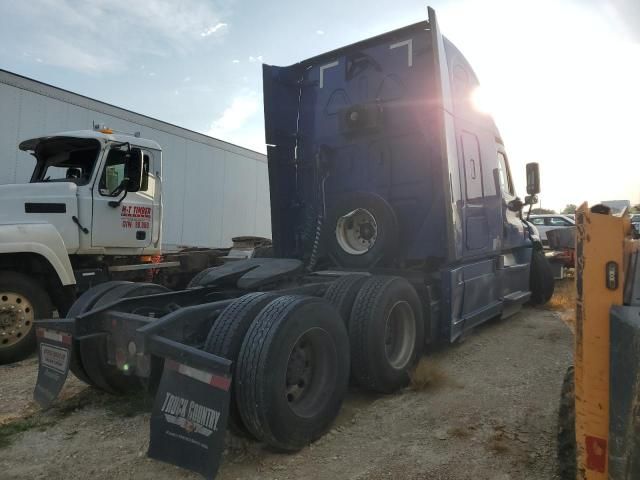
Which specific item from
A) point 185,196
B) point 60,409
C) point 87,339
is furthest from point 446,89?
point 185,196

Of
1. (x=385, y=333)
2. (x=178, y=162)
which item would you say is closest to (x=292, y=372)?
(x=385, y=333)

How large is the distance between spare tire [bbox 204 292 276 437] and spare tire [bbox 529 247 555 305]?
588 cm

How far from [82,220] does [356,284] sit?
385cm

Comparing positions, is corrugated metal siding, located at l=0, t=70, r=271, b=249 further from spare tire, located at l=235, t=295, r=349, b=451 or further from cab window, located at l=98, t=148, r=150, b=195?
spare tire, located at l=235, t=295, r=349, b=451

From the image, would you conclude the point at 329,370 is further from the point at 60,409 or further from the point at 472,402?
the point at 60,409

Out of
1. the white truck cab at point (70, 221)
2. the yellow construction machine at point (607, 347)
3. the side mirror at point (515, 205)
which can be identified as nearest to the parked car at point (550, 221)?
the side mirror at point (515, 205)

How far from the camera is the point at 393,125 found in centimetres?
514

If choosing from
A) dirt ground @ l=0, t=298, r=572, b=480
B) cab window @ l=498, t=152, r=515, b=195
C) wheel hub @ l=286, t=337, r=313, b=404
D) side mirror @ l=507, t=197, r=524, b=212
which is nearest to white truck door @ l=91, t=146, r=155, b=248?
dirt ground @ l=0, t=298, r=572, b=480

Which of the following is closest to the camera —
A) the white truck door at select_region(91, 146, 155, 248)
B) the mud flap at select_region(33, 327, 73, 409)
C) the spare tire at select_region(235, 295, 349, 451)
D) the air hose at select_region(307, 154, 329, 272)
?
the spare tire at select_region(235, 295, 349, 451)

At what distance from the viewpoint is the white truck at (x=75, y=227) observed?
16.9 ft

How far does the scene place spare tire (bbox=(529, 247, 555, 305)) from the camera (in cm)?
754

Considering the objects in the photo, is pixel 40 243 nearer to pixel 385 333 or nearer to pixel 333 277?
pixel 333 277

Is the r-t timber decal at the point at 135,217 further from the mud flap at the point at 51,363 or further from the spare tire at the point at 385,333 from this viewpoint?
the spare tire at the point at 385,333

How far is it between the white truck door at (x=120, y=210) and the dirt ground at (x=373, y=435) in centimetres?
209
